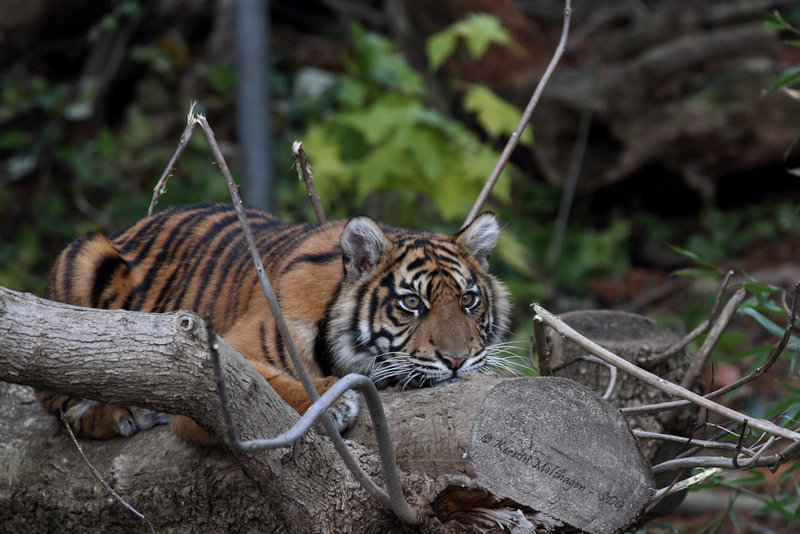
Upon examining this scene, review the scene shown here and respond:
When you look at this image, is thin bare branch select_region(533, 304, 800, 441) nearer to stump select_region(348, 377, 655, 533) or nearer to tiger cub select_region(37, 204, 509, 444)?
stump select_region(348, 377, 655, 533)

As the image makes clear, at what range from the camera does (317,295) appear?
325 cm

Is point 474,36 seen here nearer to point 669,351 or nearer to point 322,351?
point 669,351

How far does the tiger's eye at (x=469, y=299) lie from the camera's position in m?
3.24

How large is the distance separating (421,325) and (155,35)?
7.54 m

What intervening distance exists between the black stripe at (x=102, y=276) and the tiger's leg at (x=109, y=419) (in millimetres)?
508

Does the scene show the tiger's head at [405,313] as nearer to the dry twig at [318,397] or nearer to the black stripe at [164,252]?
the dry twig at [318,397]

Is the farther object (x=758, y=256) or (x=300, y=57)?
(x=300, y=57)

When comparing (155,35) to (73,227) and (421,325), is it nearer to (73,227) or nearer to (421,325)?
(73,227)

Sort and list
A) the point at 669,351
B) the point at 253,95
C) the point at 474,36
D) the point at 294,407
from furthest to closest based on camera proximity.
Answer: the point at 253,95 < the point at 474,36 < the point at 669,351 < the point at 294,407

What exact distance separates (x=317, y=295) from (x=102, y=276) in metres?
0.91

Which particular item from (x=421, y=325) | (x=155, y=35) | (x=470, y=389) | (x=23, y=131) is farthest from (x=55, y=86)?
(x=470, y=389)

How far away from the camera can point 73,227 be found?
910 cm

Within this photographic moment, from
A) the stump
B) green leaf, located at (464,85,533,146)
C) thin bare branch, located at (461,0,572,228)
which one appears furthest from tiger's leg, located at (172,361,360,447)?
green leaf, located at (464,85,533,146)

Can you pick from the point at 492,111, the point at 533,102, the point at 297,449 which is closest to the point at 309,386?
the point at 297,449
